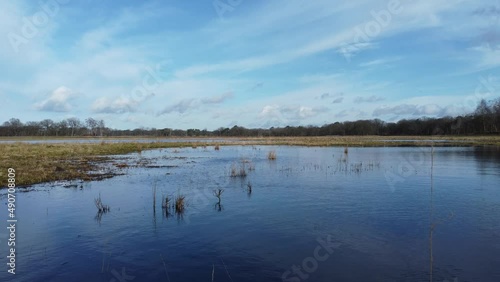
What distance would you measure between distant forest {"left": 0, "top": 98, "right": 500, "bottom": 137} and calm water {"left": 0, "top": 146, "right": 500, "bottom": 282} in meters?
94.6

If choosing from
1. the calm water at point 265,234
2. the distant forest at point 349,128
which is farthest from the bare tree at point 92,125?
the calm water at point 265,234

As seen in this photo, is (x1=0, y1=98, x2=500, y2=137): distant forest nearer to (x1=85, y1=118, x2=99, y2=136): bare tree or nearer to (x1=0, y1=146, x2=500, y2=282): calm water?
(x1=85, y1=118, x2=99, y2=136): bare tree

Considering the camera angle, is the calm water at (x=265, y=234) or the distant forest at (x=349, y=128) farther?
the distant forest at (x=349, y=128)

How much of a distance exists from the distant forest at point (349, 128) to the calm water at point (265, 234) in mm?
94557

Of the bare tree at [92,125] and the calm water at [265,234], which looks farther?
the bare tree at [92,125]

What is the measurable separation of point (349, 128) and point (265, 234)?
135 m

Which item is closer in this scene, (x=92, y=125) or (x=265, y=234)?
(x=265, y=234)

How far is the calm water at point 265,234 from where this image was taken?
8.12m

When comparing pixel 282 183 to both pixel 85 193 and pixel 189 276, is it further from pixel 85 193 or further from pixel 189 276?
pixel 189 276

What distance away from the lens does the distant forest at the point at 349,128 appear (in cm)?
9969

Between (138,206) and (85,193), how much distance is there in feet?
14.4

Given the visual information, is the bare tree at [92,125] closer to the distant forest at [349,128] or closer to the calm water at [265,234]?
the distant forest at [349,128]

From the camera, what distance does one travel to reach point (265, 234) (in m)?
10.8

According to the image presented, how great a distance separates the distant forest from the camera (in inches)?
3925
